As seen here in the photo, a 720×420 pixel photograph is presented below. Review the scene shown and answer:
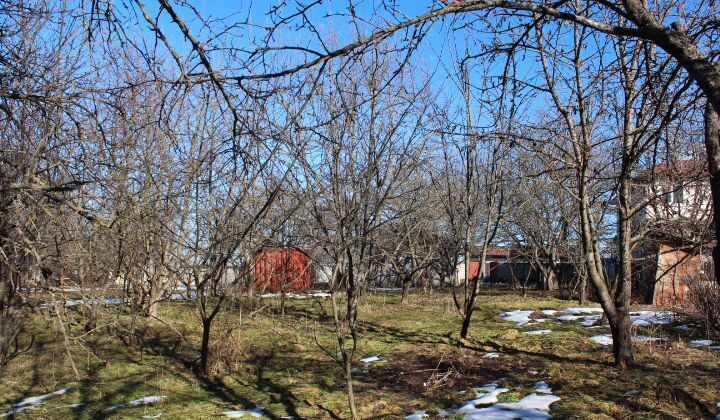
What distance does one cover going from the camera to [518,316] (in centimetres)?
1188

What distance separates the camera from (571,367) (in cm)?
712

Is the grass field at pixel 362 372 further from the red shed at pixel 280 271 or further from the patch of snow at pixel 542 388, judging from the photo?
the red shed at pixel 280 271

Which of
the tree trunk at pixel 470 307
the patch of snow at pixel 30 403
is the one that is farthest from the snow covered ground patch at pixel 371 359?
the patch of snow at pixel 30 403

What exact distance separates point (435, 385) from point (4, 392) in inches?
217

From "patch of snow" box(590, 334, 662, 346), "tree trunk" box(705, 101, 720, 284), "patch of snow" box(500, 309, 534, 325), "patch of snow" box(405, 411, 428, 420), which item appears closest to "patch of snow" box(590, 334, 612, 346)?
"patch of snow" box(590, 334, 662, 346)

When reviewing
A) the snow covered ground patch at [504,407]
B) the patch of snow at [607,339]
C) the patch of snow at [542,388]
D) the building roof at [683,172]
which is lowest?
the snow covered ground patch at [504,407]

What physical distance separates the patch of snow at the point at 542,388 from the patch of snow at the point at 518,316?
448 cm

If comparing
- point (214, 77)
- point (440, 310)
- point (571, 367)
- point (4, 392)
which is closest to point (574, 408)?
point (571, 367)

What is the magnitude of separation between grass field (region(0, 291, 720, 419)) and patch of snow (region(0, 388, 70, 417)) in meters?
0.11

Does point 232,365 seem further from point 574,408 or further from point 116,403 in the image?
point 574,408

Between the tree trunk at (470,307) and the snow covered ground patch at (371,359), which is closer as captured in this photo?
the snow covered ground patch at (371,359)

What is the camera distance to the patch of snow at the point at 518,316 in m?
11.2

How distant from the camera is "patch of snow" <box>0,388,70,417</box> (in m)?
6.52

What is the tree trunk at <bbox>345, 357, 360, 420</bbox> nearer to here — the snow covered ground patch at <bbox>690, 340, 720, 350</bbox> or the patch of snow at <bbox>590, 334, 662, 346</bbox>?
the patch of snow at <bbox>590, 334, 662, 346</bbox>
